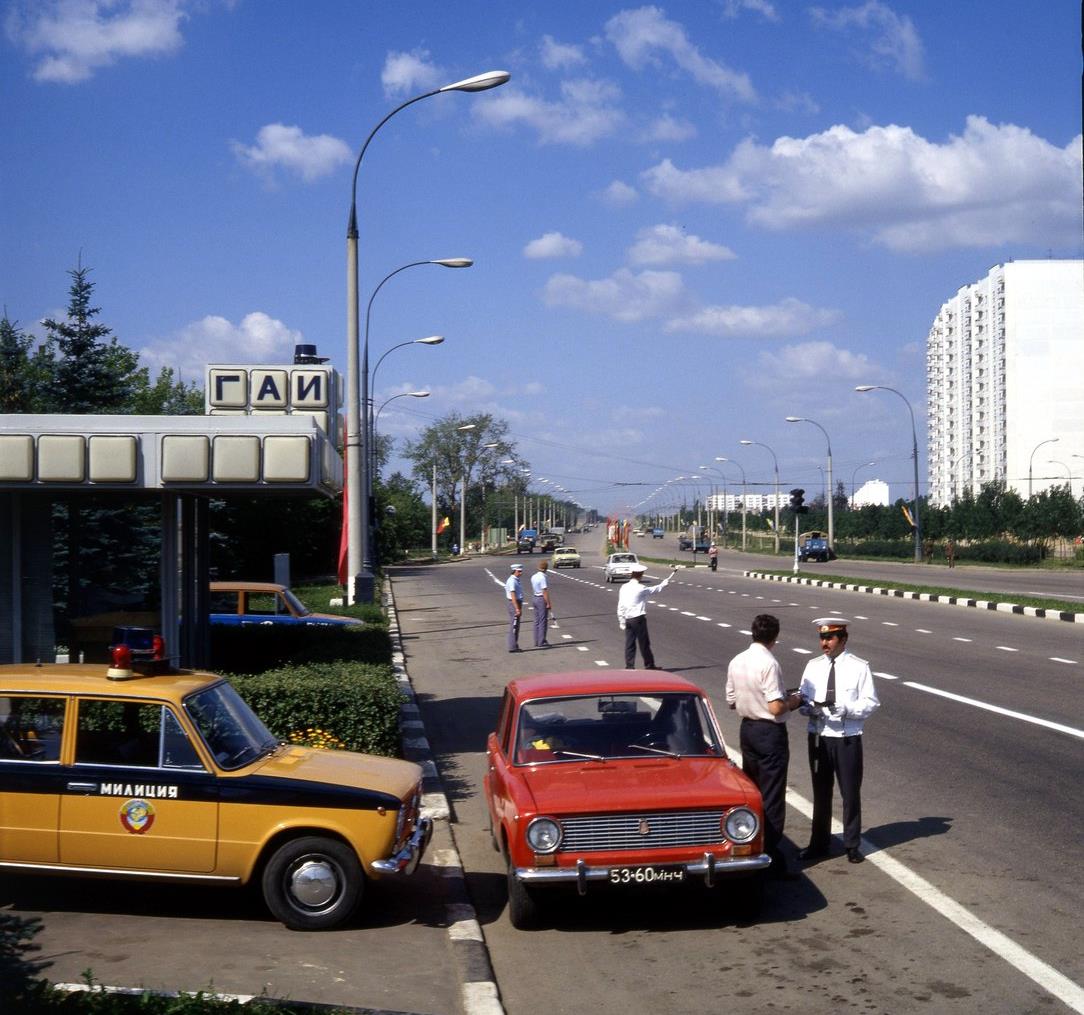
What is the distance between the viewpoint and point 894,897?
24.7ft

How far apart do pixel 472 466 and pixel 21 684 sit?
125413mm

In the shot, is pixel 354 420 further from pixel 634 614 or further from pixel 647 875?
pixel 647 875

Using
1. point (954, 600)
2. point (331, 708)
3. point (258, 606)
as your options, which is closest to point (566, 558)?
point (954, 600)

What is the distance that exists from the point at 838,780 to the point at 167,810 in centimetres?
409

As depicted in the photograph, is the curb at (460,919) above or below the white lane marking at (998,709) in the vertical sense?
below

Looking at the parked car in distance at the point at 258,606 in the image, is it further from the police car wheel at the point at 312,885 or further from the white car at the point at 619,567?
the white car at the point at 619,567

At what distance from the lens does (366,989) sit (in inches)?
236

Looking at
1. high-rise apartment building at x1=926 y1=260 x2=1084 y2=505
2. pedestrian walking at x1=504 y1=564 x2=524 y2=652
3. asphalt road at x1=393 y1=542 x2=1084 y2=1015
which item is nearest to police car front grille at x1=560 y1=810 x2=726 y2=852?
asphalt road at x1=393 y1=542 x2=1084 y2=1015

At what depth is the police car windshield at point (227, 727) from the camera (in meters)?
7.22

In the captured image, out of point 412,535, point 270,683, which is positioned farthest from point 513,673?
point 412,535

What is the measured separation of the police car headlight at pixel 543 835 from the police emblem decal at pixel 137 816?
79.6 inches

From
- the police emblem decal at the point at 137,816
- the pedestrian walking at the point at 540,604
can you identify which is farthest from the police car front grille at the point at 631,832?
the pedestrian walking at the point at 540,604

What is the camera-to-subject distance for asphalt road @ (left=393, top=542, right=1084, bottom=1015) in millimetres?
6012

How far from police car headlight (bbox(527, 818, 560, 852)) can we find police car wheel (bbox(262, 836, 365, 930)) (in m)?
0.94
